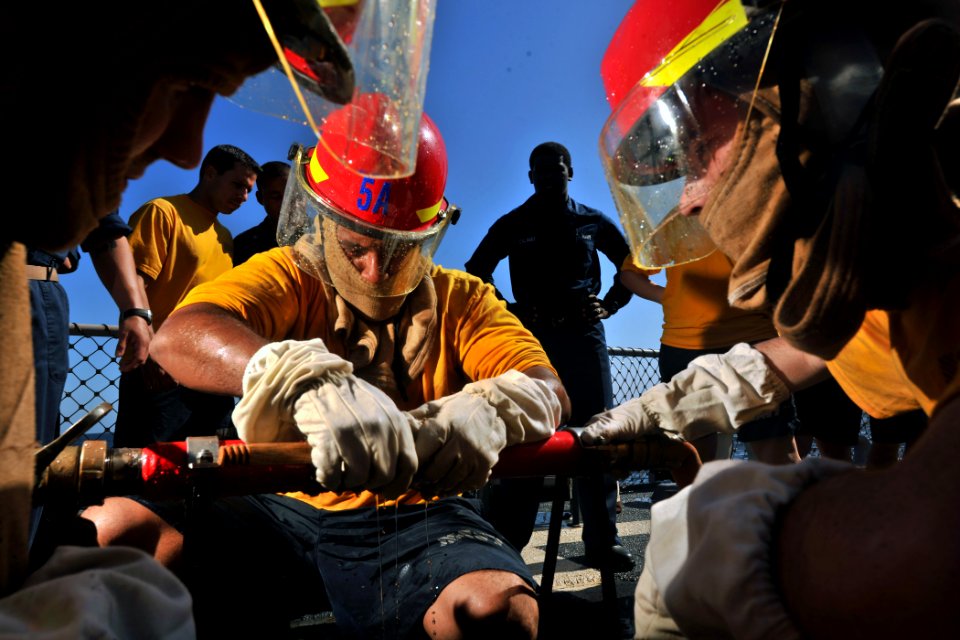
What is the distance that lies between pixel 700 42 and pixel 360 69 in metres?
0.78

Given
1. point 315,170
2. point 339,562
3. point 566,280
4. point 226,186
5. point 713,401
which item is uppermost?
point 226,186

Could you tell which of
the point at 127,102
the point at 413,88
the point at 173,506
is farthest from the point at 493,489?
the point at 127,102

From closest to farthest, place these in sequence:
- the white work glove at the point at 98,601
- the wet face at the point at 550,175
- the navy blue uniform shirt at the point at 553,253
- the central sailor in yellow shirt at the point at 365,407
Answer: the white work glove at the point at 98,601 < the central sailor in yellow shirt at the point at 365,407 < the navy blue uniform shirt at the point at 553,253 < the wet face at the point at 550,175

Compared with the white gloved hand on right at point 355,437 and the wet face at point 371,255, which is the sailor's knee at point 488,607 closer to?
the white gloved hand on right at point 355,437

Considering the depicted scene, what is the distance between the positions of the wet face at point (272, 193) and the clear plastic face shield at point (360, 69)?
139 inches

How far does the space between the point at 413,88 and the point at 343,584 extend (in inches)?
61.6

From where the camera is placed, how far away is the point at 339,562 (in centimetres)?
208

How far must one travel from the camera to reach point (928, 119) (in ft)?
3.59

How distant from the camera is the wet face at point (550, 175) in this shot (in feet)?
15.2

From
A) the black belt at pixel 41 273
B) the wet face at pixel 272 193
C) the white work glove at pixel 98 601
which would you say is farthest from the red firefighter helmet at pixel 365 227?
the wet face at pixel 272 193

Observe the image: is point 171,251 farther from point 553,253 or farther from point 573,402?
point 573,402

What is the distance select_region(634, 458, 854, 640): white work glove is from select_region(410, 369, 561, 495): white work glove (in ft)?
1.87

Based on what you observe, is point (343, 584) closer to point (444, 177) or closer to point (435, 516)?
point (435, 516)

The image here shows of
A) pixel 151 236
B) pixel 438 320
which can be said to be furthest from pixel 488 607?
pixel 151 236
